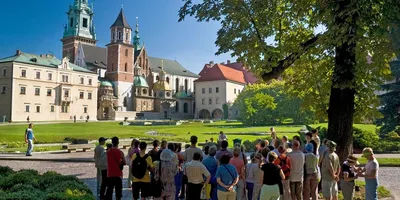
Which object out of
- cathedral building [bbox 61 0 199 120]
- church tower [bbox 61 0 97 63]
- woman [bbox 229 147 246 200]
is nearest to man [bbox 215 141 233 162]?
woman [bbox 229 147 246 200]

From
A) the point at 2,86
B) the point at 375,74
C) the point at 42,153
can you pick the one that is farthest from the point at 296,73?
the point at 2,86

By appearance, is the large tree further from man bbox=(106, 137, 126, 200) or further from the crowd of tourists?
man bbox=(106, 137, 126, 200)

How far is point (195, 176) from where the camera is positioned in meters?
7.91

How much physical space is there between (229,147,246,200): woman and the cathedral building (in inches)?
2802

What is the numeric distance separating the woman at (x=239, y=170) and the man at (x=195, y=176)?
929 mm

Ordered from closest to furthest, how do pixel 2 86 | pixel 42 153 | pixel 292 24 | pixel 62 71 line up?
1. pixel 292 24
2. pixel 42 153
3. pixel 2 86
4. pixel 62 71

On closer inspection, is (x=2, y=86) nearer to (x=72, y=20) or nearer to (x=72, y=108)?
(x=72, y=108)

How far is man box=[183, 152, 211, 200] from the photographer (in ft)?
25.8

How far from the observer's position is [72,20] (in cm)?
10025

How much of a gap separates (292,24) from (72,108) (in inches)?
2605

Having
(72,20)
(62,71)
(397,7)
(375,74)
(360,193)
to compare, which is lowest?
(360,193)

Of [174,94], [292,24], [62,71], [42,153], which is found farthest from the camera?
[174,94]

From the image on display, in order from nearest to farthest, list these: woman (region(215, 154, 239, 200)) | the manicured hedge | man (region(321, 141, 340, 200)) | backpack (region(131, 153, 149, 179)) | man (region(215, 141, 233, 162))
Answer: the manicured hedge
woman (region(215, 154, 239, 200))
backpack (region(131, 153, 149, 179))
man (region(321, 141, 340, 200))
man (region(215, 141, 233, 162))

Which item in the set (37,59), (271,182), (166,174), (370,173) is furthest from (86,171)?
(37,59)
